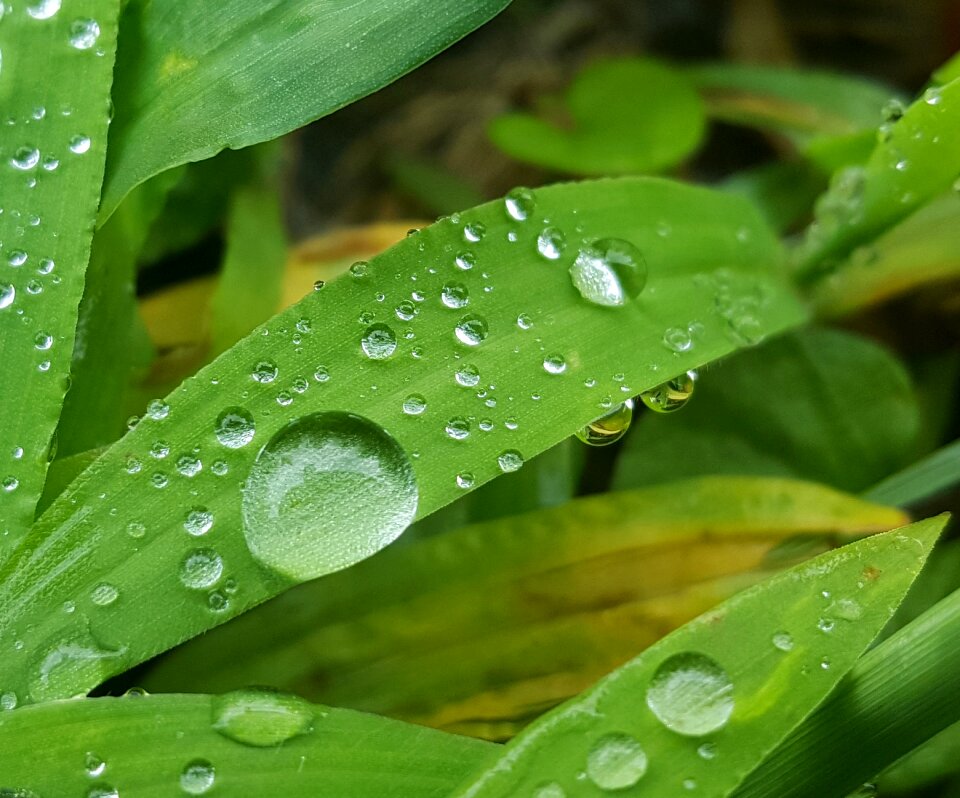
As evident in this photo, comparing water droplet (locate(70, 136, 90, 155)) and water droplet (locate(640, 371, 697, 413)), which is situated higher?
water droplet (locate(70, 136, 90, 155))

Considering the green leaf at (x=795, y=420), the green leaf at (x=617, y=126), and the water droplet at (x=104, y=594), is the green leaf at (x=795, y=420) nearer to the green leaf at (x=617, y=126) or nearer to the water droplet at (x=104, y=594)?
the green leaf at (x=617, y=126)

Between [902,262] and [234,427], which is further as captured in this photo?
[902,262]

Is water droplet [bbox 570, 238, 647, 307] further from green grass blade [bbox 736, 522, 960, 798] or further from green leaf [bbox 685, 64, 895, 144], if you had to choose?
green leaf [bbox 685, 64, 895, 144]

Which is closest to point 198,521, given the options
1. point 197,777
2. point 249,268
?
point 197,777

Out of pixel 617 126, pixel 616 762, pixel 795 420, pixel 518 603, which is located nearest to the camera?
pixel 616 762

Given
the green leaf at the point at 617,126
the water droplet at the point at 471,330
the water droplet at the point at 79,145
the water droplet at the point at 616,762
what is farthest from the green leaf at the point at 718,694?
the green leaf at the point at 617,126

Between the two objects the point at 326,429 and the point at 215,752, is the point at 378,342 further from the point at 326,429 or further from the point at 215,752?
the point at 215,752

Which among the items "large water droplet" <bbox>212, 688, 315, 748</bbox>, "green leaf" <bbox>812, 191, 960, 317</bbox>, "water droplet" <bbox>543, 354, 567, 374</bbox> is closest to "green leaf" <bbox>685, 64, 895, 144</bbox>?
"green leaf" <bbox>812, 191, 960, 317</bbox>

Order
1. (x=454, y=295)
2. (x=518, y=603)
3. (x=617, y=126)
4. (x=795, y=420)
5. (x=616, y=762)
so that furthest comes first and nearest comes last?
(x=617, y=126), (x=795, y=420), (x=518, y=603), (x=454, y=295), (x=616, y=762)
